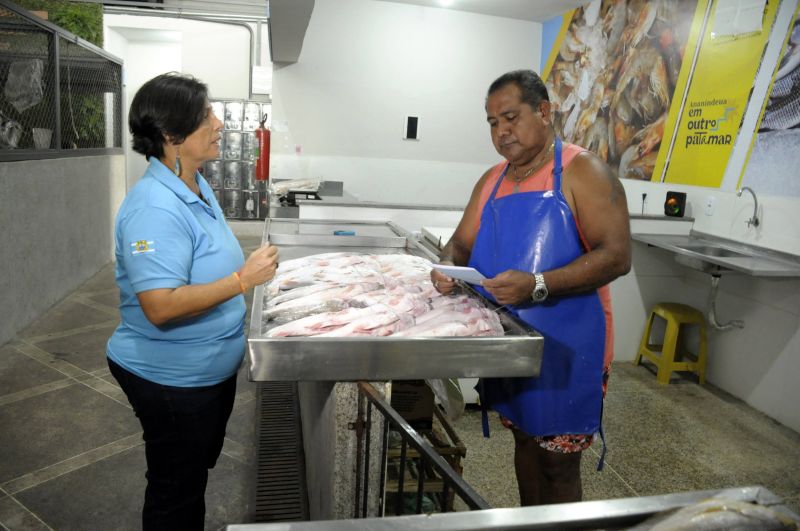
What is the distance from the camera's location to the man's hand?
1.74 metres

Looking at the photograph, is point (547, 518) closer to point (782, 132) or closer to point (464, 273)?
point (464, 273)

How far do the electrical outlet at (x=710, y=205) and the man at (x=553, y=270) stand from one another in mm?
3156

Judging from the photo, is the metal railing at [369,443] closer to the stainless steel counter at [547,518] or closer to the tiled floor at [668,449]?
the stainless steel counter at [547,518]

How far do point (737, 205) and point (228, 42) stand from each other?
10.4 meters

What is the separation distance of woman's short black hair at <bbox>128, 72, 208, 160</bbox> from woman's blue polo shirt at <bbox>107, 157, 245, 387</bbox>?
0.07 metres

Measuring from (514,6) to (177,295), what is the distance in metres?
6.14

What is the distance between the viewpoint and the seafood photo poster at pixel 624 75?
5031 millimetres

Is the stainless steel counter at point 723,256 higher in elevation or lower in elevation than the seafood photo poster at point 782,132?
lower

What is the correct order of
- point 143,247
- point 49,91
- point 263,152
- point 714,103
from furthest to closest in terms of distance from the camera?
point 263,152 < point 49,91 < point 714,103 < point 143,247

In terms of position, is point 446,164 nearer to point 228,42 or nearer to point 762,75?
point 762,75

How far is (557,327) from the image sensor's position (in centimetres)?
188

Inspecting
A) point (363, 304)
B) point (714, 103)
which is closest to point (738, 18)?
point (714, 103)

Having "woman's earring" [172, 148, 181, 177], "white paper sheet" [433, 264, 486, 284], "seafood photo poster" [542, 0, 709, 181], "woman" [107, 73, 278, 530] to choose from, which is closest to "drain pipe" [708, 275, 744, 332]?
"seafood photo poster" [542, 0, 709, 181]

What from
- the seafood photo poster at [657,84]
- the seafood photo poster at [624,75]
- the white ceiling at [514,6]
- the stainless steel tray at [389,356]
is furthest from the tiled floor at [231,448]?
the white ceiling at [514,6]
